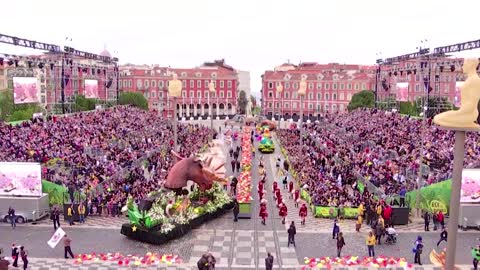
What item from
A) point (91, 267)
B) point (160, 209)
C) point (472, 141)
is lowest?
point (91, 267)

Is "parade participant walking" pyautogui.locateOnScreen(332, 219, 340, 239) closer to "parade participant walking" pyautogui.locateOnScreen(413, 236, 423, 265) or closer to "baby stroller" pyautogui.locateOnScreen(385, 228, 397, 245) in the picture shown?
"baby stroller" pyautogui.locateOnScreen(385, 228, 397, 245)

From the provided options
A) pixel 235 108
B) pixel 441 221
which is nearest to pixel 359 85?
pixel 235 108

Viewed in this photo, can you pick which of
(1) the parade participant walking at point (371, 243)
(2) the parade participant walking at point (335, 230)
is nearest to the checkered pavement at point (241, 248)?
(2) the parade participant walking at point (335, 230)

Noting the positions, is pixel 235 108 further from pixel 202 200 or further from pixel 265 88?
pixel 202 200

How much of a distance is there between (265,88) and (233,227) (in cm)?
7061

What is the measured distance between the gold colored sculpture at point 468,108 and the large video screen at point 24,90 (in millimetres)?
37917

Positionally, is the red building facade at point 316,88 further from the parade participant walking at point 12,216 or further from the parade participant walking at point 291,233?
the parade participant walking at point 12,216

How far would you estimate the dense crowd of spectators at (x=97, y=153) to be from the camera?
23484 mm

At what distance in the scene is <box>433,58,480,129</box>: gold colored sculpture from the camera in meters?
8.72

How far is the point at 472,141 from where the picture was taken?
29047 millimetres

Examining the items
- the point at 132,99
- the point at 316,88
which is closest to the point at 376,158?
the point at 132,99

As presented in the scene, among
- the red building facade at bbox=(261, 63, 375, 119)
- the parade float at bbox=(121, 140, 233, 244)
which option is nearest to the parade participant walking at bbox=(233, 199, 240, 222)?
the parade float at bbox=(121, 140, 233, 244)

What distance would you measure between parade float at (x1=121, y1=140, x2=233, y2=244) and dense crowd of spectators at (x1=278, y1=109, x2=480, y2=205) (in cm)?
532

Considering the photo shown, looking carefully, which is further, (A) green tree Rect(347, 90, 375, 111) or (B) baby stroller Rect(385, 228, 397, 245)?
(A) green tree Rect(347, 90, 375, 111)
